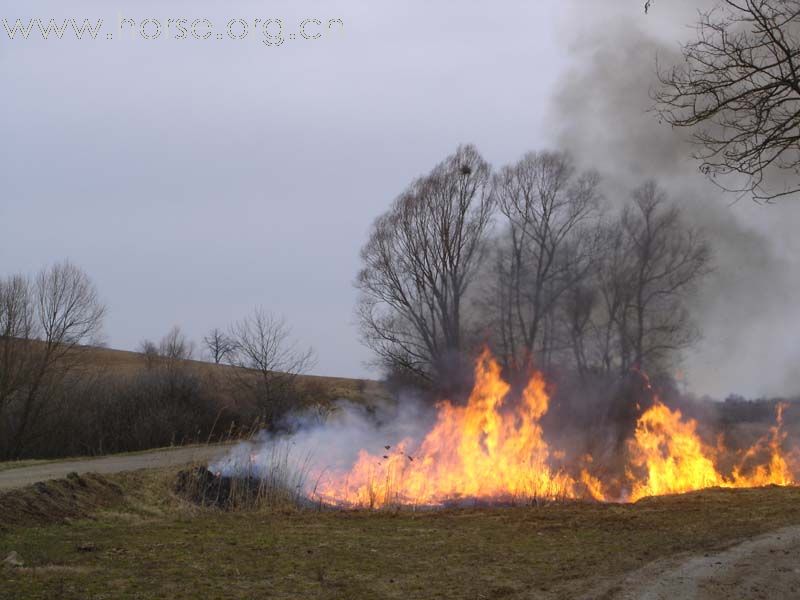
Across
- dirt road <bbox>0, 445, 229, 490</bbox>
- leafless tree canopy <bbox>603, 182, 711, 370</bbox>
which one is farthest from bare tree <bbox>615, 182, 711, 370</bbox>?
dirt road <bbox>0, 445, 229, 490</bbox>

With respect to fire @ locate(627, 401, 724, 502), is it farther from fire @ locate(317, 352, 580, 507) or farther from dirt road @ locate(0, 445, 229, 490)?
dirt road @ locate(0, 445, 229, 490)

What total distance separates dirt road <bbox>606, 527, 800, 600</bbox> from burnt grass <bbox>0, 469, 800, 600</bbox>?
31 cm

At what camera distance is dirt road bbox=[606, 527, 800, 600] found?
21.9 ft

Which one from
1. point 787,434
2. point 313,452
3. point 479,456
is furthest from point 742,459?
point 313,452

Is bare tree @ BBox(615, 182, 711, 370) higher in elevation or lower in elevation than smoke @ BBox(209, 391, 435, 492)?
higher

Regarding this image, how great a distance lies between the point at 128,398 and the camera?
3159 cm

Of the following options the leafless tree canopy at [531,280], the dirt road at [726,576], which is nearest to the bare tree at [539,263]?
the leafless tree canopy at [531,280]

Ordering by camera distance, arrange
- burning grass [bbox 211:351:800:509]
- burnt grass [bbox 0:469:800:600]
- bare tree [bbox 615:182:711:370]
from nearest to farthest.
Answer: burnt grass [bbox 0:469:800:600], burning grass [bbox 211:351:800:509], bare tree [bbox 615:182:711:370]

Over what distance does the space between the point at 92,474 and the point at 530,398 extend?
34.0 ft

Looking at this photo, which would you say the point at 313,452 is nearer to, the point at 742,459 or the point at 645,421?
the point at 645,421

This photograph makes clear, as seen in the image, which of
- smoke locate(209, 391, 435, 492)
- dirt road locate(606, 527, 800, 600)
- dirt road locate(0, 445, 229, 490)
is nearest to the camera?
dirt road locate(606, 527, 800, 600)

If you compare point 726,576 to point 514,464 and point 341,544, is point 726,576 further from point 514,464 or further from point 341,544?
point 514,464

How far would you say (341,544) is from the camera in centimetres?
965

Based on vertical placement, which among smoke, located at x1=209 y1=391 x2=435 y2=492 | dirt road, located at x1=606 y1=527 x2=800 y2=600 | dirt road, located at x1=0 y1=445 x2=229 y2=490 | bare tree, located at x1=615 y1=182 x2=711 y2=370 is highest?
bare tree, located at x1=615 y1=182 x2=711 y2=370
